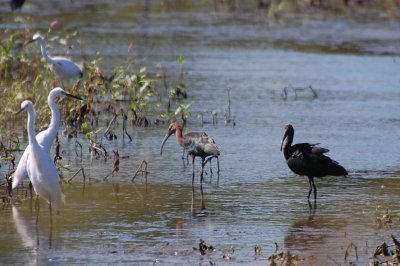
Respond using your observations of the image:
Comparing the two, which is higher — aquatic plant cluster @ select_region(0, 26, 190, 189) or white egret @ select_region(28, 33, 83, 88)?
white egret @ select_region(28, 33, 83, 88)

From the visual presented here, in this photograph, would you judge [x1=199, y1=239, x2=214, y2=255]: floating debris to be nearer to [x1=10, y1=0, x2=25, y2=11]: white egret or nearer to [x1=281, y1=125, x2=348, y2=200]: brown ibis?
[x1=281, y1=125, x2=348, y2=200]: brown ibis

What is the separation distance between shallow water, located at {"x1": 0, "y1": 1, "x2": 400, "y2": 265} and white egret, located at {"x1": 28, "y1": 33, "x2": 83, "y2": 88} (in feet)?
6.07

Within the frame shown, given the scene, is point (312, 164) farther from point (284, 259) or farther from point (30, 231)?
point (30, 231)

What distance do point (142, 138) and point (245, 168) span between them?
197 centimetres

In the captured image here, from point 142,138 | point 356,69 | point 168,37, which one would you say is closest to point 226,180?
point 142,138

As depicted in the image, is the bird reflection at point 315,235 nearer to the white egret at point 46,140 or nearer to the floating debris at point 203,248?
the floating debris at point 203,248

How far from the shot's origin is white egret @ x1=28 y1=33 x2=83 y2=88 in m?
14.9

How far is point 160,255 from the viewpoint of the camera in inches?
324

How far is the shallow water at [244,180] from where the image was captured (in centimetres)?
858

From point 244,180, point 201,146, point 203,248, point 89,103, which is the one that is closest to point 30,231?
point 203,248

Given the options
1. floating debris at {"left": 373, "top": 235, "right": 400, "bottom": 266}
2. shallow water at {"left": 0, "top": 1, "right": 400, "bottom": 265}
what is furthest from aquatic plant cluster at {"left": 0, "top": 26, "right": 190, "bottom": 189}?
floating debris at {"left": 373, "top": 235, "right": 400, "bottom": 266}

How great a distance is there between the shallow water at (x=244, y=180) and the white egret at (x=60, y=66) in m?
1.85

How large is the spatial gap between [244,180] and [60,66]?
4.73 m

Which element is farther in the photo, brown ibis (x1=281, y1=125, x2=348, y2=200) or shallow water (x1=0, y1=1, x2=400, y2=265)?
brown ibis (x1=281, y1=125, x2=348, y2=200)
